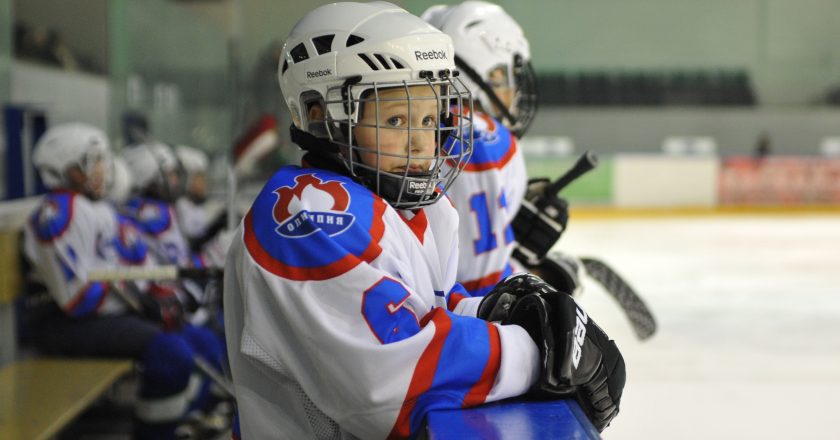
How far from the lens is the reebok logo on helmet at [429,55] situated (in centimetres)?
125

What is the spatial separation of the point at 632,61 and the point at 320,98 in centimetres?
1347

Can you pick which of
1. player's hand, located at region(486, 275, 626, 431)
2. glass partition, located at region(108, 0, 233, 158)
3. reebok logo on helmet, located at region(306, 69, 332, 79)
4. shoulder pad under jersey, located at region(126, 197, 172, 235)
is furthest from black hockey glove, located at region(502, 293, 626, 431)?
glass partition, located at region(108, 0, 233, 158)

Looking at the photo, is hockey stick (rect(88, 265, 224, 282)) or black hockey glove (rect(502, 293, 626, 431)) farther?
hockey stick (rect(88, 265, 224, 282))

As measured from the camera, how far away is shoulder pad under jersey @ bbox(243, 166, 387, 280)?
1100mm

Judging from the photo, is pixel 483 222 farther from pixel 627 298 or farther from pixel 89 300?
pixel 89 300

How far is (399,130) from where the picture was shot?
1.25m

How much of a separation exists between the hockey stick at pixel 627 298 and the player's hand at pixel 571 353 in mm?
1423

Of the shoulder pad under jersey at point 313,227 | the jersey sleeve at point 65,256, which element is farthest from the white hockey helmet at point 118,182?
the shoulder pad under jersey at point 313,227

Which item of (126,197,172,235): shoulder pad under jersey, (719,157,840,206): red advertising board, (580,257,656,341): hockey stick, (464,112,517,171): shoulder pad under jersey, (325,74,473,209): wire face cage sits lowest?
(719,157,840,206): red advertising board

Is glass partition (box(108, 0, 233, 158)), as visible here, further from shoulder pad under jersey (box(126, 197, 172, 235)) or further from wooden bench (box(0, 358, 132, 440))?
wooden bench (box(0, 358, 132, 440))

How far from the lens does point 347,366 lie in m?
1.08

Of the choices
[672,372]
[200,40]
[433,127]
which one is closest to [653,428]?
[672,372]

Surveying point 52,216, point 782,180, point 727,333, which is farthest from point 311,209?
point 782,180

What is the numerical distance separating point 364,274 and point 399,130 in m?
0.24
